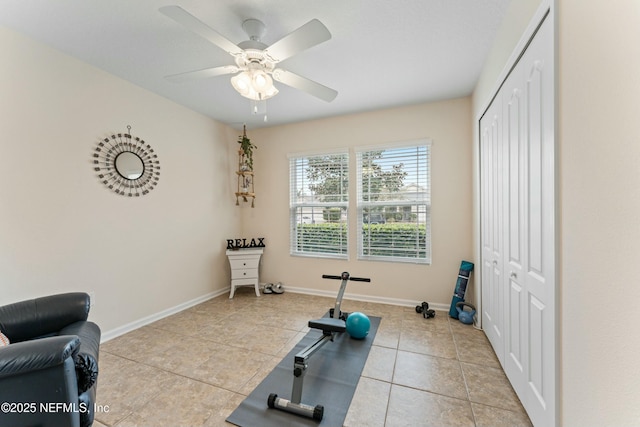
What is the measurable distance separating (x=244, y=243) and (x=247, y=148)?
1.53 metres

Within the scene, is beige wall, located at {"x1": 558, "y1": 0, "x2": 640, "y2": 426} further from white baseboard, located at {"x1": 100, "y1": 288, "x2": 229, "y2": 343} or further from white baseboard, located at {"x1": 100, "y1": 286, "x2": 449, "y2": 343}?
white baseboard, located at {"x1": 100, "y1": 288, "x2": 229, "y2": 343}

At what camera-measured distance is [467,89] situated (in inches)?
118

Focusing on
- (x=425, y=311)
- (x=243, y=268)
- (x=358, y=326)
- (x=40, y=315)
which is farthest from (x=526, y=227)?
(x=243, y=268)

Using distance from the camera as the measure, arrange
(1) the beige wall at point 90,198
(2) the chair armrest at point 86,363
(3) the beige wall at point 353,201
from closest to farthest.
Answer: (2) the chair armrest at point 86,363
(1) the beige wall at point 90,198
(3) the beige wall at point 353,201

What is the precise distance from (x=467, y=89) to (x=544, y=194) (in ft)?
7.37

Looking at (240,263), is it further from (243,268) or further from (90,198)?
(90,198)

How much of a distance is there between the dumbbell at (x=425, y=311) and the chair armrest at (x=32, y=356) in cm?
311

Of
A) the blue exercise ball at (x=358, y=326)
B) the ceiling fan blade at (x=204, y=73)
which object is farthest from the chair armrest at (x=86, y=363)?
the blue exercise ball at (x=358, y=326)

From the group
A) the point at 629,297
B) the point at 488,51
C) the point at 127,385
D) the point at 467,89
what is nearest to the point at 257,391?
the point at 127,385

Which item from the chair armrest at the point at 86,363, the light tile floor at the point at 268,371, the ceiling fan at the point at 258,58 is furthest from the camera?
the light tile floor at the point at 268,371

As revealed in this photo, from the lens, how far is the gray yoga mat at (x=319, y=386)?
1.58 meters

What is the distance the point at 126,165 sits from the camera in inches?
109

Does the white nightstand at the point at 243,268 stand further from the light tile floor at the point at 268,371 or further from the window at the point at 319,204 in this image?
the light tile floor at the point at 268,371

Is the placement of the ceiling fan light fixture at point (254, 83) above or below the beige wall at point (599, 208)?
above
